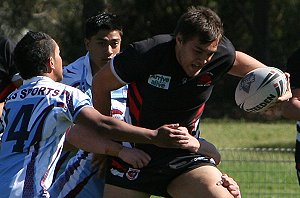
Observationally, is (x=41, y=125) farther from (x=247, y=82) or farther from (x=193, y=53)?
(x=247, y=82)

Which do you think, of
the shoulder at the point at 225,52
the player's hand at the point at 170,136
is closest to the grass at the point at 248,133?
the shoulder at the point at 225,52

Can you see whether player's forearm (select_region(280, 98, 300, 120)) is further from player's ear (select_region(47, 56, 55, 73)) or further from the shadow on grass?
the shadow on grass

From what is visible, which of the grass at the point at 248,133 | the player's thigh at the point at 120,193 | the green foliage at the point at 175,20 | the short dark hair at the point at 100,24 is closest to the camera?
the player's thigh at the point at 120,193

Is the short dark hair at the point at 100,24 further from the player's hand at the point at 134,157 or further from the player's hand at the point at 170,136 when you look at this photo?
the player's hand at the point at 170,136

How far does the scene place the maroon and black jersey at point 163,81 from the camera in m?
6.31

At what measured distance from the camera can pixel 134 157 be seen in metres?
6.31

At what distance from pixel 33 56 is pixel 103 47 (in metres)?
1.66

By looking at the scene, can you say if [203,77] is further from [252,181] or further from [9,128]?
[252,181]

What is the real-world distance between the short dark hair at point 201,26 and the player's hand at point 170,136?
58 centimetres

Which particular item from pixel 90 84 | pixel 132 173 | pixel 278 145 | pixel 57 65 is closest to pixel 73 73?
pixel 90 84

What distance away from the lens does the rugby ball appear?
6.63m

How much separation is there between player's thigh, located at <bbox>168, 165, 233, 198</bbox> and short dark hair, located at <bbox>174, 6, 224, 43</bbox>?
84 centimetres

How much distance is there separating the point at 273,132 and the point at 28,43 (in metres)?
15.9

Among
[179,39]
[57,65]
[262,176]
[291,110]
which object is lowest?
Result: [262,176]
